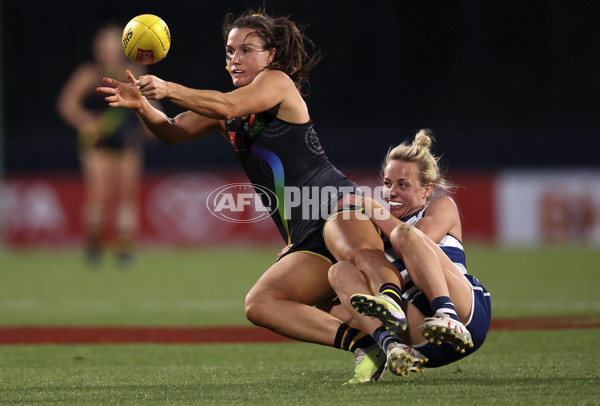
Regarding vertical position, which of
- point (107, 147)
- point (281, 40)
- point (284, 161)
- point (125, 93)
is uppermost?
point (281, 40)

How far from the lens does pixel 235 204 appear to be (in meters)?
15.0

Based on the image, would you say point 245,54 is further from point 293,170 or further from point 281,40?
point 293,170

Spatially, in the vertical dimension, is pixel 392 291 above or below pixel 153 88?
below

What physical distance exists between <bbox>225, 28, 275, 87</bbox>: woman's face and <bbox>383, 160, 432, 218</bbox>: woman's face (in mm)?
835

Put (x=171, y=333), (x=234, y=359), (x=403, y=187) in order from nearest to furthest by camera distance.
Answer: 1. (x=403, y=187)
2. (x=234, y=359)
3. (x=171, y=333)

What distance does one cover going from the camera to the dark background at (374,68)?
58.1 ft

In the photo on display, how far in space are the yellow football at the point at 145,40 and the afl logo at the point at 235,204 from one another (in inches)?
365

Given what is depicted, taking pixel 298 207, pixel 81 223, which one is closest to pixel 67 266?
pixel 81 223

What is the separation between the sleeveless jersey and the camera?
15.6 ft

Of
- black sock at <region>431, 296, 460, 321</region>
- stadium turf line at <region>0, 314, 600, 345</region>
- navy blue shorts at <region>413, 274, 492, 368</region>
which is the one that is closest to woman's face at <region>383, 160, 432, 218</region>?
navy blue shorts at <region>413, 274, 492, 368</region>

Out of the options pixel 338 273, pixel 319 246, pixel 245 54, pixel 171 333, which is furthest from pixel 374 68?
pixel 338 273

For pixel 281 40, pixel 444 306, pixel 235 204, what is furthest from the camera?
pixel 235 204

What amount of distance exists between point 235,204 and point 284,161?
10.2 metres

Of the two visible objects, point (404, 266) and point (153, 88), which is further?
point (404, 266)
